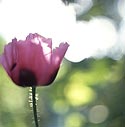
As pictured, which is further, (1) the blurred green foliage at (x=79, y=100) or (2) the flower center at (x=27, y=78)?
(1) the blurred green foliage at (x=79, y=100)

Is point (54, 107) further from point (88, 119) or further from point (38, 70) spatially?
point (38, 70)

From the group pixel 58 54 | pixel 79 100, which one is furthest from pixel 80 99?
pixel 58 54

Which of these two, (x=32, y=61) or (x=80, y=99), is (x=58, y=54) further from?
(x=80, y=99)

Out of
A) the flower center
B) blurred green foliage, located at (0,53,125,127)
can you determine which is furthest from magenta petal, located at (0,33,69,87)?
blurred green foliage, located at (0,53,125,127)

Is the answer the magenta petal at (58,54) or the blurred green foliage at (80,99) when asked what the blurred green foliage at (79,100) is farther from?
the magenta petal at (58,54)

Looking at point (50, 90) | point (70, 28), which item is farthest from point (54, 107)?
point (70, 28)

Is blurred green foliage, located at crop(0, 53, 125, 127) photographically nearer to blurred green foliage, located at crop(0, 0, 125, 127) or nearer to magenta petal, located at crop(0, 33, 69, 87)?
blurred green foliage, located at crop(0, 0, 125, 127)

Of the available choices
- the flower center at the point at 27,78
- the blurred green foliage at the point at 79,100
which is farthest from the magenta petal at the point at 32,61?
the blurred green foliage at the point at 79,100
